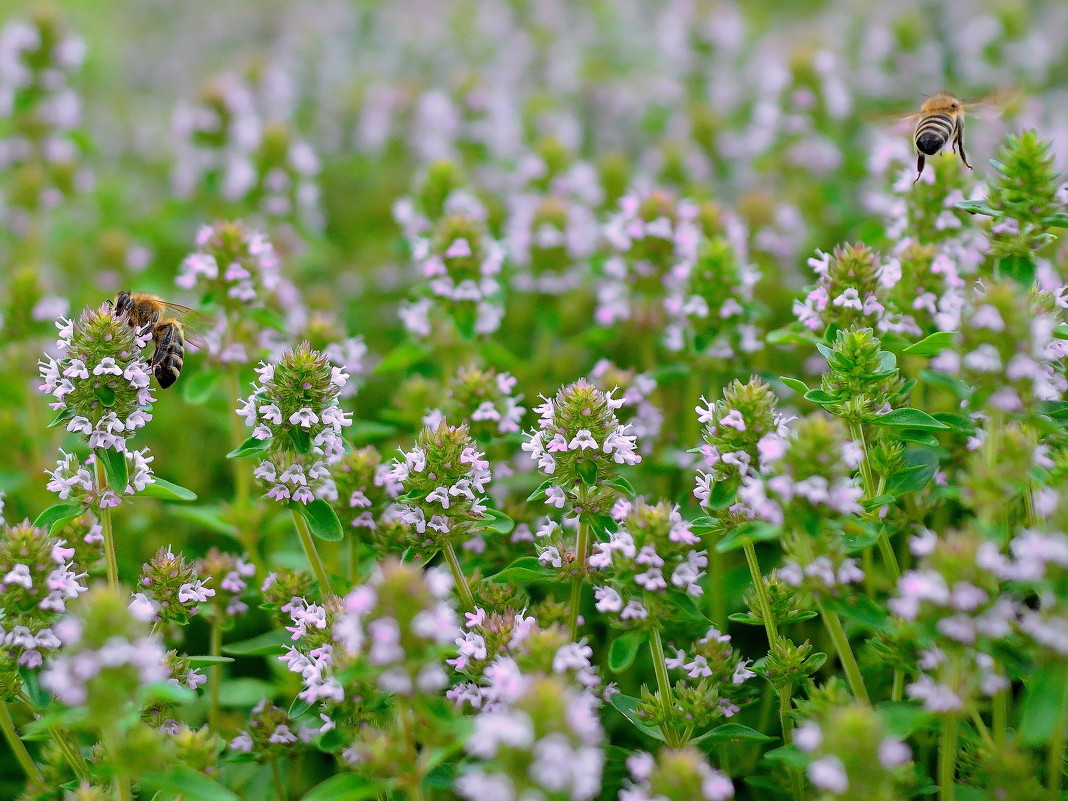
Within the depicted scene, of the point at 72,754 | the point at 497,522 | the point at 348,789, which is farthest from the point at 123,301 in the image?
the point at 348,789

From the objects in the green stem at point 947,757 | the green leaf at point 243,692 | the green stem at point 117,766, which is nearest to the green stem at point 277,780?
Result: the green leaf at point 243,692

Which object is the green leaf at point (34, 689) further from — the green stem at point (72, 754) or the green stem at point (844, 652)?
the green stem at point (844, 652)

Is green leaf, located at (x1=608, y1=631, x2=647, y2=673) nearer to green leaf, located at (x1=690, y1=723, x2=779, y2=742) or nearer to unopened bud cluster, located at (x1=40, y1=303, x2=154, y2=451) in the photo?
green leaf, located at (x1=690, y1=723, x2=779, y2=742)

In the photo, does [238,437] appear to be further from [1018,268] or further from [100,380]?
[1018,268]

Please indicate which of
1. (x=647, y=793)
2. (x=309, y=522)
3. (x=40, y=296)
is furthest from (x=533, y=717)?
(x=40, y=296)

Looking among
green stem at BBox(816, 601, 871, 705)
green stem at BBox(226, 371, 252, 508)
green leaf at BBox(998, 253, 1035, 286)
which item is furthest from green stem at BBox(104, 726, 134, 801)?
green leaf at BBox(998, 253, 1035, 286)

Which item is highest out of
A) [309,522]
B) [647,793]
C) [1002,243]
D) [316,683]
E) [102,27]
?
[102,27]

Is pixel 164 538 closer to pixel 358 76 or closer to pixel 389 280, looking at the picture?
pixel 389 280
